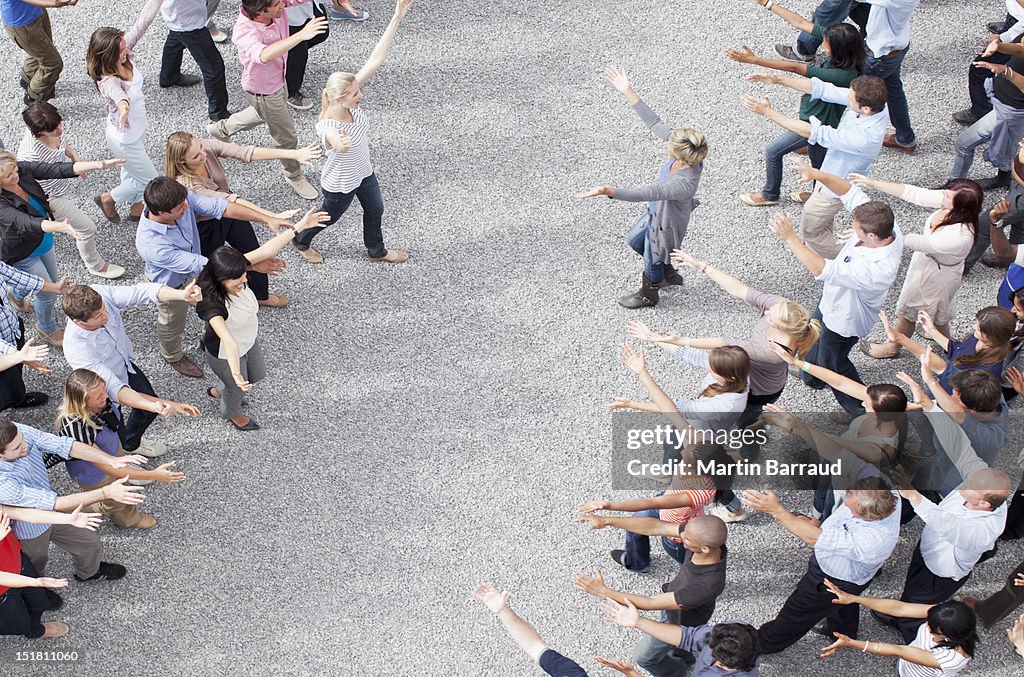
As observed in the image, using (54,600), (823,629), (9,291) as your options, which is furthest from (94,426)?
(823,629)

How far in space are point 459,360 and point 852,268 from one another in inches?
103

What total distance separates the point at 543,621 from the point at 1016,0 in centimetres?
597

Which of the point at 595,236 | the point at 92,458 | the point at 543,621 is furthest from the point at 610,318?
the point at 92,458

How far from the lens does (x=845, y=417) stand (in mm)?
7496

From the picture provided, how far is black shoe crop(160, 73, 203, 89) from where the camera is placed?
30.2ft

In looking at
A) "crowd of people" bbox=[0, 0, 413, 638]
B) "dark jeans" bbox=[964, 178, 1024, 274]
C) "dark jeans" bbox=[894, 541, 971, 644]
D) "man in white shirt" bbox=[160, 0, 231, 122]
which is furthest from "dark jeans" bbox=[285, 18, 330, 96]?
"dark jeans" bbox=[894, 541, 971, 644]

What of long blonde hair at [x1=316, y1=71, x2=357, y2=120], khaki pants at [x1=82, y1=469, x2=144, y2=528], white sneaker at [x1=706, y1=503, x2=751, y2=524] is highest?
long blonde hair at [x1=316, y1=71, x2=357, y2=120]

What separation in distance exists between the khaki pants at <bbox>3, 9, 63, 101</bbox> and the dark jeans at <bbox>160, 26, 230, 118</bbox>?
0.81 metres

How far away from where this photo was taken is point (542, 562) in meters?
6.75

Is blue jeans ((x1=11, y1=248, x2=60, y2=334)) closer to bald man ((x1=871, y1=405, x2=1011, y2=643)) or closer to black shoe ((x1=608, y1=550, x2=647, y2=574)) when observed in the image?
black shoe ((x1=608, y1=550, x2=647, y2=574))

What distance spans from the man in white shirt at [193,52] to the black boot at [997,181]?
6.02m

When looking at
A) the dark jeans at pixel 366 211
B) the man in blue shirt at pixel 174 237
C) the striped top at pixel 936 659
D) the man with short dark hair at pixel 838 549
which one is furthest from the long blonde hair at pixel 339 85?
the striped top at pixel 936 659

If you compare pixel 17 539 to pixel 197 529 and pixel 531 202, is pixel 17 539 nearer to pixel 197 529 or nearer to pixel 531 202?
pixel 197 529

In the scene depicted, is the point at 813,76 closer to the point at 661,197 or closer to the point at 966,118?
the point at 661,197
